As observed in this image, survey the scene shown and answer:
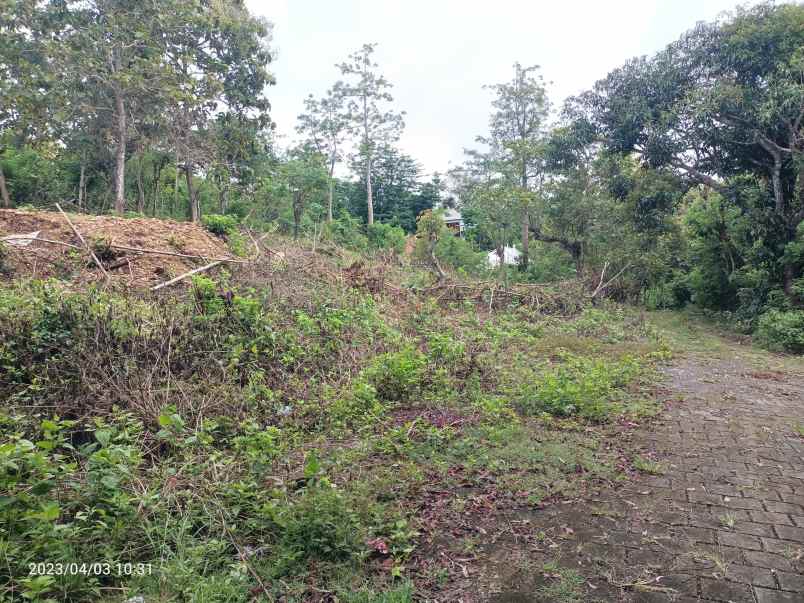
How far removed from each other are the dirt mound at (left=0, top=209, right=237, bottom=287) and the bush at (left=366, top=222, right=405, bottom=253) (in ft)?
44.8

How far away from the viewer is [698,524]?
9.23ft

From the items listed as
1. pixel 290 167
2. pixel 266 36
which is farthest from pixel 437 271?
pixel 266 36

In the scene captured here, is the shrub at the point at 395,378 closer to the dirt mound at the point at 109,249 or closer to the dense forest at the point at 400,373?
the dense forest at the point at 400,373

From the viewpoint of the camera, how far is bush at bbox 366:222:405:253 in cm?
2234

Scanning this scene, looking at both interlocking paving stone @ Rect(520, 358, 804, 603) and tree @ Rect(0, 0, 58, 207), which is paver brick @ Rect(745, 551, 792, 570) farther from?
tree @ Rect(0, 0, 58, 207)

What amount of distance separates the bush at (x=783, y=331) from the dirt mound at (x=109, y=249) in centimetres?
1016

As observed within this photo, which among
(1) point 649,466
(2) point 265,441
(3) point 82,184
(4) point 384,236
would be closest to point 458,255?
(4) point 384,236

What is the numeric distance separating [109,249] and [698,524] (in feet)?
23.9

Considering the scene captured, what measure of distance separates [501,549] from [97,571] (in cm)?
197

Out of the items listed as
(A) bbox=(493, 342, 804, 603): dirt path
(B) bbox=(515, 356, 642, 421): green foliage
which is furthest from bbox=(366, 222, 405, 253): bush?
(A) bbox=(493, 342, 804, 603): dirt path

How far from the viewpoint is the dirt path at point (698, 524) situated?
7.50ft


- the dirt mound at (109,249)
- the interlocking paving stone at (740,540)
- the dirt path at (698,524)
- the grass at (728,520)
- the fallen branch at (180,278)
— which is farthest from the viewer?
the dirt mound at (109,249)

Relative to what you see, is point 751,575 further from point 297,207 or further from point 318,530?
point 297,207

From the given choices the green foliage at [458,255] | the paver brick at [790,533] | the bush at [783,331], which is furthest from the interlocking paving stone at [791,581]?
the green foliage at [458,255]
